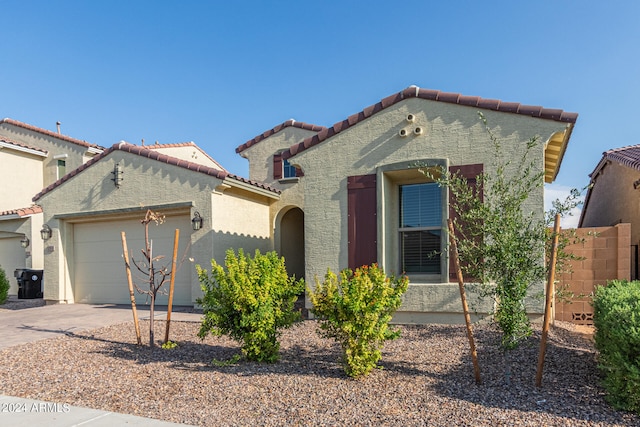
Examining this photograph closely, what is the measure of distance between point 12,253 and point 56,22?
30.6 feet

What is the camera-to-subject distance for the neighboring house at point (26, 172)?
15453 mm

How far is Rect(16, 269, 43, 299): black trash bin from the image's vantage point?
14305 millimetres

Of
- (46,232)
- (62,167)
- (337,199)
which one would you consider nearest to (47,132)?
(62,167)

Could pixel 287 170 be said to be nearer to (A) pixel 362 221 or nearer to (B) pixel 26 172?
(A) pixel 362 221

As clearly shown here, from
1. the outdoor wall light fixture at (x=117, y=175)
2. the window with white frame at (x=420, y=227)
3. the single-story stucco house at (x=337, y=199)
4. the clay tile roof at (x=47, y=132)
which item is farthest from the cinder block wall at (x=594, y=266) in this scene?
the clay tile roof at (x=47, y=132)

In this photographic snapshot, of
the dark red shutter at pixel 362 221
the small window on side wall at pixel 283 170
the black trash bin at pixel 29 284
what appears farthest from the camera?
the black trash bin at pixel 29 284

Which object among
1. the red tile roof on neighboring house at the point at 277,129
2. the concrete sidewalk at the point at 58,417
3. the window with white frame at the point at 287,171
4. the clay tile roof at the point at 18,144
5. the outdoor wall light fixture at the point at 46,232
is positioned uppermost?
the clay tile roof at the point at 18,144

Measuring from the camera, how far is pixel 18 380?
17.7 feet

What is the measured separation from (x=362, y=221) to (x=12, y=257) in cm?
1480

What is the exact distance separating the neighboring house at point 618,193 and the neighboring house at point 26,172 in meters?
17.9

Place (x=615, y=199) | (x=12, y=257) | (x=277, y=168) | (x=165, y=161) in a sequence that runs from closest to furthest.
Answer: (x=165, y=161)
(x=615, y=199)
(x=277, y=168)
(x=12, y=257)

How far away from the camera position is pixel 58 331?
8.34 m

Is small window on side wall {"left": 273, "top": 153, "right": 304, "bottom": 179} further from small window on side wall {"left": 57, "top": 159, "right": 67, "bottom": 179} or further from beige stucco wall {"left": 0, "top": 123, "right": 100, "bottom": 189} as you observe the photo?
small window on side wall {"left": 57, "top": 159, "right": 67, "bottom": 179}

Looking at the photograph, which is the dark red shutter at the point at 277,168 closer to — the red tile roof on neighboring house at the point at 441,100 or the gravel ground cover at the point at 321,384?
the red tile roof on neighboring house at the point at 441,100
